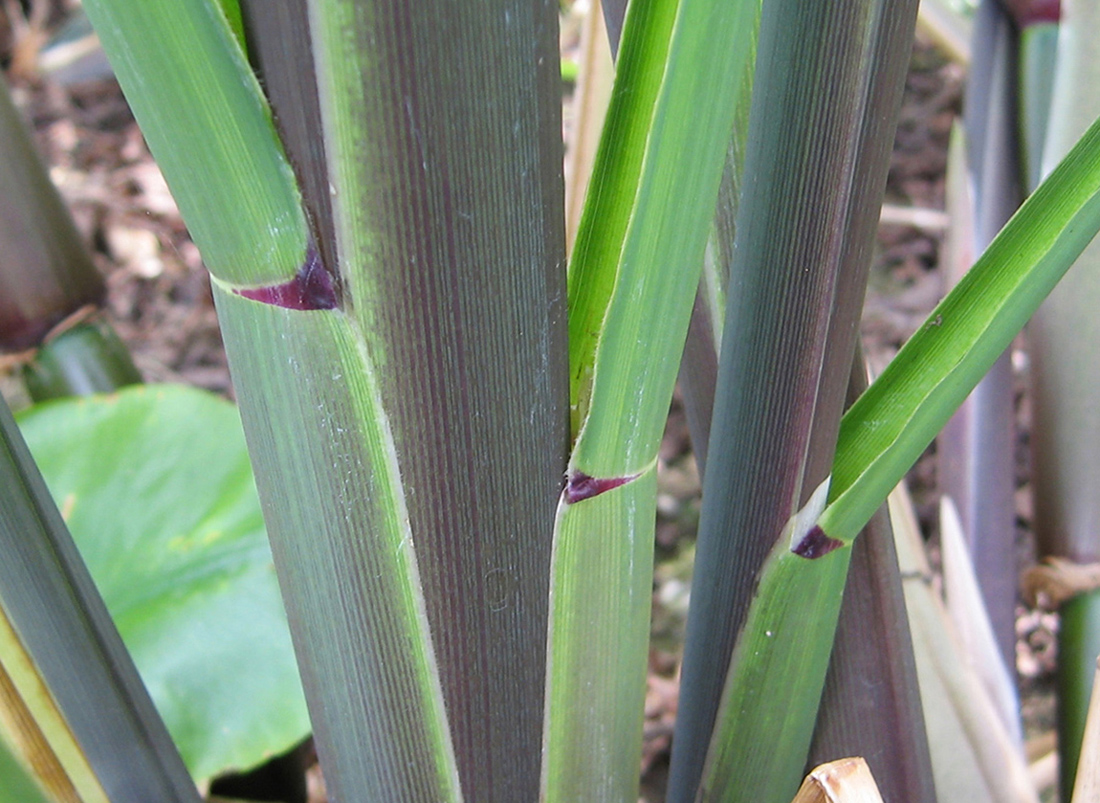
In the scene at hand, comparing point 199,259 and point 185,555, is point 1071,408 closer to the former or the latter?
point 185,555

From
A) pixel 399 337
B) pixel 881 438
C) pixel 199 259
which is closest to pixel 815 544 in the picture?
pixel 881 438

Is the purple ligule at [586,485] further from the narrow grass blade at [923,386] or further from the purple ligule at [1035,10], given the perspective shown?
the purple ligule at [1035,10]

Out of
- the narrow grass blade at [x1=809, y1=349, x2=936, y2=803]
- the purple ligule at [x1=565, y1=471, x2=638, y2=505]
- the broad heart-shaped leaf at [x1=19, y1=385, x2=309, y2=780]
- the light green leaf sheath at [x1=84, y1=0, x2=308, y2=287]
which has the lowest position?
the broad heart-shaped leaf at [x1=19, y1=385, x2=309, y2=780]

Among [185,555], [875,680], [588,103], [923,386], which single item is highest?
[588,103]

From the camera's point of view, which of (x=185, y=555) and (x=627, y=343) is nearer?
(x=627, y=343)

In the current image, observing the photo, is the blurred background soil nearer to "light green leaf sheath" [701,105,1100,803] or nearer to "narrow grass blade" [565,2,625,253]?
"narrow grass blade" [565,2,625,253]

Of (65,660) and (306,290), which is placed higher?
(306,290)

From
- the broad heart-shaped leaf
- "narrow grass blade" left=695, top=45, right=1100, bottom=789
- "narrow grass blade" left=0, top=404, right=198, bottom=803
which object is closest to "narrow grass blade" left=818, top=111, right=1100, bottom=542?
"narrow grass blade" left=695, top=45, right=1100, bottom=789
